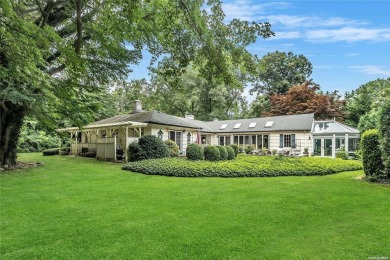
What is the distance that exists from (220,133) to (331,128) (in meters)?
11.4

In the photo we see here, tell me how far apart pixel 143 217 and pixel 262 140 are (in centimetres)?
2348

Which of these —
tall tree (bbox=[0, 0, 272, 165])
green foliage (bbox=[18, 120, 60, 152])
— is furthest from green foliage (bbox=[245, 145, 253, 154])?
tall tree (bbox=[0, 0, 272, 165])

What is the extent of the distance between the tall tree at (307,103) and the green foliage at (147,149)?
22060 millimetres

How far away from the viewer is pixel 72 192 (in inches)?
307

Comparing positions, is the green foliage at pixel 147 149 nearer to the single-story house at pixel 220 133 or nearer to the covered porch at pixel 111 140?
the covered porch at pixel 111 140

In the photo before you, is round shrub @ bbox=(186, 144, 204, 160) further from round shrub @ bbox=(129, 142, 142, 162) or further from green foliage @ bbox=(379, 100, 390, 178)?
green foliage @ bbox=(379, 100, 390, 178)

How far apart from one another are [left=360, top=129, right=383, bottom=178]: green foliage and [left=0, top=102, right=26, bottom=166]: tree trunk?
1502 centimetres

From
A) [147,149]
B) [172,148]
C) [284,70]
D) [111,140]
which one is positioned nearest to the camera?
[147,149]

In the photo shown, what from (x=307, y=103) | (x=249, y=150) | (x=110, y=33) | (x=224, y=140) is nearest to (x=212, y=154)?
(x=110, y=33)

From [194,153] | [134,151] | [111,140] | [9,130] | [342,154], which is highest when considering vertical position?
A: [9,130]

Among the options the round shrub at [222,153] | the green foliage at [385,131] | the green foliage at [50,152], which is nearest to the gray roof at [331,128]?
the round shrub at [222,153]

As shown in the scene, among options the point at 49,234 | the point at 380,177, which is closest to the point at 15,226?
the point at 49,234

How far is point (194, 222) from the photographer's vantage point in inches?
196

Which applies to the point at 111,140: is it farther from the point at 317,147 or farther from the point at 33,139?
the point at 317,147
